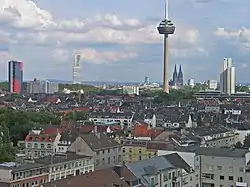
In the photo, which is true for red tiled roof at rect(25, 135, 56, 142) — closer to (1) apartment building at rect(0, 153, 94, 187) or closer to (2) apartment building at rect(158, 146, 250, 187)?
(1) apartment building at rect(0, 153, 94, 187)

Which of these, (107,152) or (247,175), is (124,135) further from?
(247,175)

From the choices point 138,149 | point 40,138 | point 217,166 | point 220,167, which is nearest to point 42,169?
point 217,166

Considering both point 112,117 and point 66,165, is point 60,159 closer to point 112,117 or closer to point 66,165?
point 66,165

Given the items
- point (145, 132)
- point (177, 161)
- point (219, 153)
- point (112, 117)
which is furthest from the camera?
point (112, 117)

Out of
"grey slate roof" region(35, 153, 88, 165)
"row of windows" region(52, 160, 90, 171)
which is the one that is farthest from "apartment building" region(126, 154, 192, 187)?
"grey slate roof" region(35, 153, 88, 165)

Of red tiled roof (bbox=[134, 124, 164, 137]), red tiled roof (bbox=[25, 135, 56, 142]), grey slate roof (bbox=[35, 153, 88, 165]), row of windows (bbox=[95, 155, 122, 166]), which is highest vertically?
red tiled roof (bbox=[134, 124, 164, 137])

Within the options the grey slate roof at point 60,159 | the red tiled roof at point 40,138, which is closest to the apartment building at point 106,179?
the grey slate roof at point 60,159

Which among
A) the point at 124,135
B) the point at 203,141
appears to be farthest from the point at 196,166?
the point at 124,135
